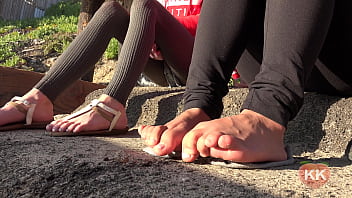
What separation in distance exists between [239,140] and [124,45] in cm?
92

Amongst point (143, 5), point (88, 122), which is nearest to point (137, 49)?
point (143, 5)

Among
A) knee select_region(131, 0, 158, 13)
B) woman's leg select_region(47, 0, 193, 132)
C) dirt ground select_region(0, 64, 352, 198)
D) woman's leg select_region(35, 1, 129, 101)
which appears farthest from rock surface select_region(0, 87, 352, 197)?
knee select_region(131, 0, 158, 13)

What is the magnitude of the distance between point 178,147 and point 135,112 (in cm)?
115

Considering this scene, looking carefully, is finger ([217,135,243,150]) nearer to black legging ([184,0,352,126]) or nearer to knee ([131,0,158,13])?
black legging ([184,0,352,126])

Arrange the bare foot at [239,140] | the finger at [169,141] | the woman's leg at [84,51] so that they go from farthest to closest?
1. the woman's leg at [84,51]
2. the finger at [169,141]
3. the bare foot at [239,140]

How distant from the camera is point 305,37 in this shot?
3.69ft

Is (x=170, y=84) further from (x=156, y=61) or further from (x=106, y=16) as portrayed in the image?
(x=106, y=16)

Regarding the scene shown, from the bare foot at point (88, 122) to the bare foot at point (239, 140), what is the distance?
2.15 ft

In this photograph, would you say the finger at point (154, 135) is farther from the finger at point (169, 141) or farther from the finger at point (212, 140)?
the finger at point (212, 140)

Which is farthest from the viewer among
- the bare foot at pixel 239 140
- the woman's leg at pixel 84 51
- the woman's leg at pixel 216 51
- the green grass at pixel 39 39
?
the green grass at pixel 39 39

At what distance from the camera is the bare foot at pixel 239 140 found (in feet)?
3.38

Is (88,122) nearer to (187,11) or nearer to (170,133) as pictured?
(170,133)

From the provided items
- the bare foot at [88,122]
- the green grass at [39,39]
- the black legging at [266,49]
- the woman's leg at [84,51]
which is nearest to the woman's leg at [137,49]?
the bare foot at [88,122]

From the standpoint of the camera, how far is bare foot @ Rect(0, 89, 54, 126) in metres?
1.79
